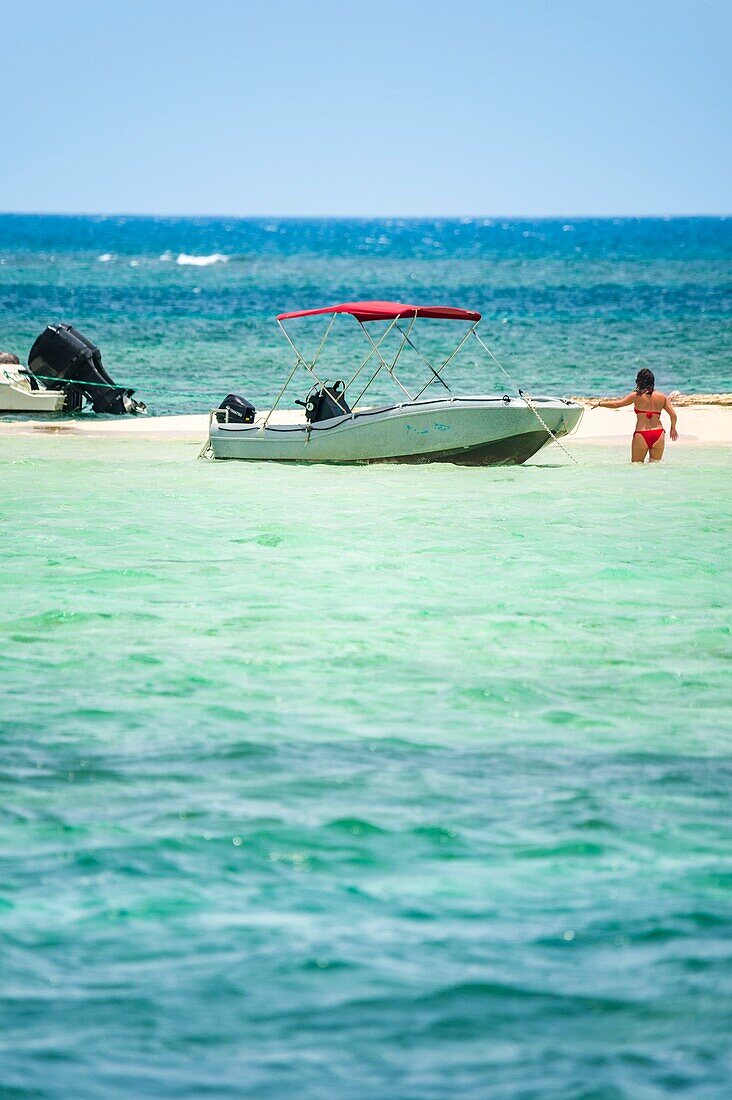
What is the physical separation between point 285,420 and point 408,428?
17.9 ft

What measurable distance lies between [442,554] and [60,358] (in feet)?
41.1

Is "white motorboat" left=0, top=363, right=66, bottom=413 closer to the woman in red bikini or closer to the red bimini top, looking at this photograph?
the red bimini top

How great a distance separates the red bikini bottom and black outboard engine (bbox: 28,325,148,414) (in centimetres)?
959

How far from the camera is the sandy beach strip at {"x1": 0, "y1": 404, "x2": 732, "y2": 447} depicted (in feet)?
62.8

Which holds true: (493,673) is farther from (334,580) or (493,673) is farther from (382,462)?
(382,462)

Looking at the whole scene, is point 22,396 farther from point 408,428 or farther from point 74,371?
point 408,428

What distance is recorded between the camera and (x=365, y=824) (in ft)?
19.1

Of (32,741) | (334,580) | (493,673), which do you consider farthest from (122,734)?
(334,580)

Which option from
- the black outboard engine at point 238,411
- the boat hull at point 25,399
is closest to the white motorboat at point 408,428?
the black outboard engine at point 238,411

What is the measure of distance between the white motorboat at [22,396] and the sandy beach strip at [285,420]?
0.77 ft

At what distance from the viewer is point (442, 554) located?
1145cm

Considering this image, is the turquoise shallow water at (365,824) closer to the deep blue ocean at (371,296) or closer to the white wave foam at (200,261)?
the deep blue ocean at (371,296)

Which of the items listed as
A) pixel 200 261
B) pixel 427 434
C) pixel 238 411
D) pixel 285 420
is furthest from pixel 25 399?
pixel 200 261

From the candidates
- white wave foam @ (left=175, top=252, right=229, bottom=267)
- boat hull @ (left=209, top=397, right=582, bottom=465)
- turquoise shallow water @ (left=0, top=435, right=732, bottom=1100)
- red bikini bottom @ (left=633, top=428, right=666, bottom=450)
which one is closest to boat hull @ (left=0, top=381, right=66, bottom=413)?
boat hull @ (left=209, top=397, right=582, bottom=465)
